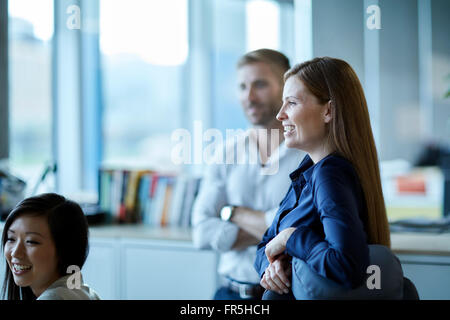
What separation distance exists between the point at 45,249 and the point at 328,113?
0.82 m

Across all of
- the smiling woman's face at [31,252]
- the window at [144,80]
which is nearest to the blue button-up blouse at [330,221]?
the smiling woman's face at [31,252]

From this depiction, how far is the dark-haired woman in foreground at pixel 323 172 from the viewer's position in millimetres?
1006

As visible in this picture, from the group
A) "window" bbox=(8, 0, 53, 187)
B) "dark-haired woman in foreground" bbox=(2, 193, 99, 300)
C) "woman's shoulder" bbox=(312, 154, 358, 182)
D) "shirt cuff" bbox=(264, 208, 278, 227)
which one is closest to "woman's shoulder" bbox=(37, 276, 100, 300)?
"dark-haired woman in foreground" bbox=(2, 193, 99, 300)

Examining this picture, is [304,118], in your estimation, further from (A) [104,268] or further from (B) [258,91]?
(A) [104,268]

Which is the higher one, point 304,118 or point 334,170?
point 304,118

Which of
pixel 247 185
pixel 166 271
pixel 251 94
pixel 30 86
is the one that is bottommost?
pixel 166 271

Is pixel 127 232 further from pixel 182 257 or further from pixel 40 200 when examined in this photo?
pixel 40 200

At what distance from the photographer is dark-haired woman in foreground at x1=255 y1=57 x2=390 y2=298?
101 cm

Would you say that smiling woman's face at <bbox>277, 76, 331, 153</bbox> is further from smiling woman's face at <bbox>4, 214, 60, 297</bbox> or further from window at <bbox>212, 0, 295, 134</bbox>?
window at <bbox>212, 0, 295, 134</bbox>

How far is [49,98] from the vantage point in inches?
103

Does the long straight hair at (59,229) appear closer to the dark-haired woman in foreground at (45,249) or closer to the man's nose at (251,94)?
the dark-haired woman in foreground at (45,249)

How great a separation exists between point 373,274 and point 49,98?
2.11m

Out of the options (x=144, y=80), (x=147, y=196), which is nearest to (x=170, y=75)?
(x=144, y=80)

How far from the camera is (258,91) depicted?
1.63 meters
